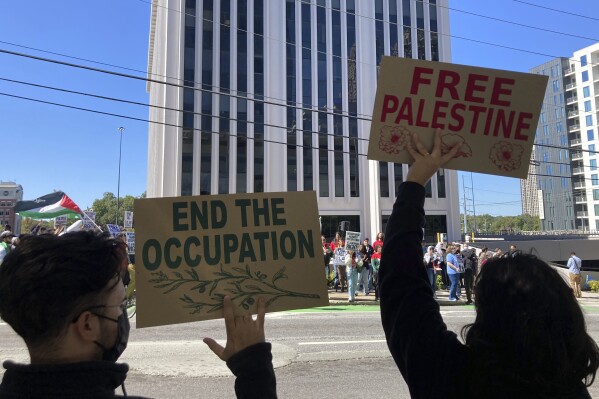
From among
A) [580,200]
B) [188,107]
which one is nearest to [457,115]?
[188,107]

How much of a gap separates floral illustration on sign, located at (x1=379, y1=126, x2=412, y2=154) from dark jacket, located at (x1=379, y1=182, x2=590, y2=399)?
0.29 m

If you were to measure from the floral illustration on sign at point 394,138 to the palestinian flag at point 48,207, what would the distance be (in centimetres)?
1560

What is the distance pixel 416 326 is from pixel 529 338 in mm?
350

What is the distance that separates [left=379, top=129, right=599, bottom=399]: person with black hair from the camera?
1236 mm

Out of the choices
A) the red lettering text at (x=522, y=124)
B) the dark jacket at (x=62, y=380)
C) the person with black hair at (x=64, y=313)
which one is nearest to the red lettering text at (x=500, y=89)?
the red lettering text at (x=522, y=124)

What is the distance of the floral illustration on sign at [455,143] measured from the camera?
2013mm

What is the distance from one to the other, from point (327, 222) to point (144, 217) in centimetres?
3610

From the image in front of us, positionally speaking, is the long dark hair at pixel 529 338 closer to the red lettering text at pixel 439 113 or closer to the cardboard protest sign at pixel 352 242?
the red lettering text at pixel 439 113

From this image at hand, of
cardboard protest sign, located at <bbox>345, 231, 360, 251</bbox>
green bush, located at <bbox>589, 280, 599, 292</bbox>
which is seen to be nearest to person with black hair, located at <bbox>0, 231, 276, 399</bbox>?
cardboard protest sign, located at <bbox>345, 231, 360, 251</bbox>

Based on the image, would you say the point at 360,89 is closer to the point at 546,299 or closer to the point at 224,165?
the point at 224,165

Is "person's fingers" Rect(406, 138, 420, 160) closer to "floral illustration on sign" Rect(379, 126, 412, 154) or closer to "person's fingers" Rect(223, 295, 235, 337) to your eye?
"floral illustration on sign" Rect(379, 126, 412, 154)

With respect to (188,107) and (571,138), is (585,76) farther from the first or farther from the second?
(188,107)

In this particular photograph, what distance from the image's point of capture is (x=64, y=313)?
1182 mm

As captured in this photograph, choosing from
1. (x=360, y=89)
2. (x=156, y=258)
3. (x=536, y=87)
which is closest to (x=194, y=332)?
(x=156, y=258)
